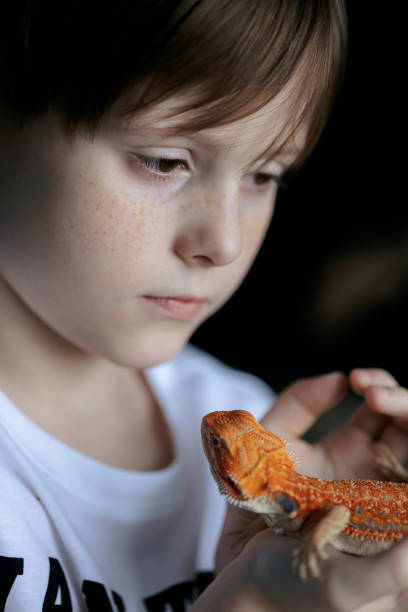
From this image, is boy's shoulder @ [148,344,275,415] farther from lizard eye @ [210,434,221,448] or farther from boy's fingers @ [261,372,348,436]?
lizard eye @ [210,434,221,448]

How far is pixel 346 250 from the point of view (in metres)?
1.81

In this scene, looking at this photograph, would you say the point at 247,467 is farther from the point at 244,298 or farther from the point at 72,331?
the point at 244,298

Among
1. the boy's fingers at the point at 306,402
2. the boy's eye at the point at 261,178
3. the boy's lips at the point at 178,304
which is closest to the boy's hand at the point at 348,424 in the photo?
the boy's fingers at the point at 306,402

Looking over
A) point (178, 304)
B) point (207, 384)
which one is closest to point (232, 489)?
point (178, 304)

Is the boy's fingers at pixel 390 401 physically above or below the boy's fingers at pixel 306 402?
above

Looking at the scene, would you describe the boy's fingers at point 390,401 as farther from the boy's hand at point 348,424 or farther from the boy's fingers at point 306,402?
the boy's fingers at point 306,402

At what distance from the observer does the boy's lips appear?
88 centimetres

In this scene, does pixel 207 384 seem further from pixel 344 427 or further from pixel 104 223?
pixel 104 223

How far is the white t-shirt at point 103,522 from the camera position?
0.78 metres

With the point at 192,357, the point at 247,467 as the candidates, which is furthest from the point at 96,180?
the point at 192,357

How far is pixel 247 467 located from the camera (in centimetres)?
64

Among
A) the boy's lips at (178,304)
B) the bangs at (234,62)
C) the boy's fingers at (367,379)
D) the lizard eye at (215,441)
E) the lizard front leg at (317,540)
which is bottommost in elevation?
the lizard front leg at (317,540)

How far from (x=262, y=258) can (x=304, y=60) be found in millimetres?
1215

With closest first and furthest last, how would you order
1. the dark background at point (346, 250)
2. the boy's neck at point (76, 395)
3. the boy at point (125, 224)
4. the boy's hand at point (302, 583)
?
the boy's hand at point (302, 583) → the boy at point (125, 224) → the boy's neck at point (76, 395) → the dark background at point (346, 250)
